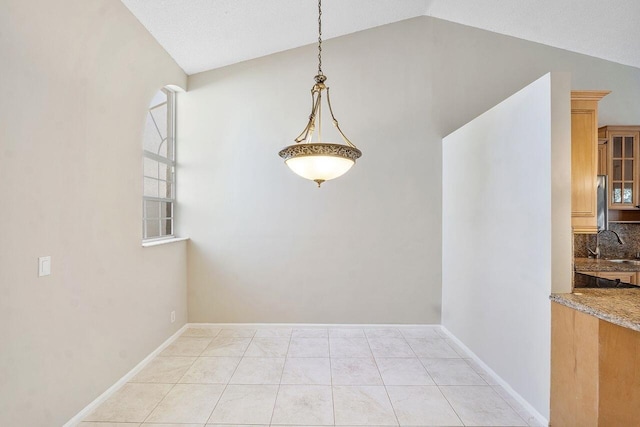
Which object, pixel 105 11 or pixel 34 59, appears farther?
pixel 105 11

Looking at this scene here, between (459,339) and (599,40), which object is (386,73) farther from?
(459,339)

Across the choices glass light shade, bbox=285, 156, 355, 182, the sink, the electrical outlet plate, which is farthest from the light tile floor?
the sink

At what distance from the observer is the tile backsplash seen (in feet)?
11.4

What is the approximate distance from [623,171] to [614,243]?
848mm

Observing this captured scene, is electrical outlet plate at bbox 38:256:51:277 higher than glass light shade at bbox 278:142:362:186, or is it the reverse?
glass light shade at bbox 278:142:362:186

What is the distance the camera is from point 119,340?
7.95 feet

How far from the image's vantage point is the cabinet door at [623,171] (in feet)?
10.6

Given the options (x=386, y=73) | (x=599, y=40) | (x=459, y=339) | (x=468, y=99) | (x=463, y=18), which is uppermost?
(x=463, y=18)

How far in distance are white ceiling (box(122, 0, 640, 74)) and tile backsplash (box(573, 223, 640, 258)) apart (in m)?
1.96

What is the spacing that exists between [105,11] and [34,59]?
0.82 metres

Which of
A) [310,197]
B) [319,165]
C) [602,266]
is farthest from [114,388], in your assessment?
[602,266]

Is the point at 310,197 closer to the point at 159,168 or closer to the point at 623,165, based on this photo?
the point at 159,168

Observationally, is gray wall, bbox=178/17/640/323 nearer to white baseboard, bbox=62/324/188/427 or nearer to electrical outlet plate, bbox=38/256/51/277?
white baseboard, bbox=62/324/188/427

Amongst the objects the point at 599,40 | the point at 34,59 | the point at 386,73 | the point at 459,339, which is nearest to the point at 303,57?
the point at 386,73
